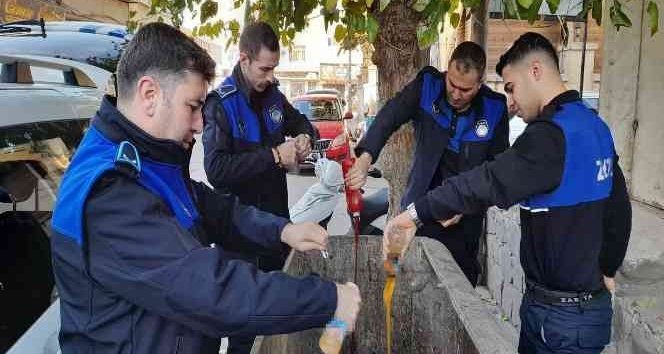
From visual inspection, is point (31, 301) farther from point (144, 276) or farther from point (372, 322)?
point (372, 322)

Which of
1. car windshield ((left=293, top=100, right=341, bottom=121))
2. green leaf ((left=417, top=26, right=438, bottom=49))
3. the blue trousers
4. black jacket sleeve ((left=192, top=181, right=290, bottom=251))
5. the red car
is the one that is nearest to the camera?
black jacket sleeve ((left=192, top=181, right=290, bottom=251))

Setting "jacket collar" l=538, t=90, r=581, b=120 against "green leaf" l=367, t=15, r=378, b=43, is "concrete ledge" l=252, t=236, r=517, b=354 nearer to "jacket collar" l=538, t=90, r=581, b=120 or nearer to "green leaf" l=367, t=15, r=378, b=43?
"jacket collar" l=538, t=90, r=581, b=120

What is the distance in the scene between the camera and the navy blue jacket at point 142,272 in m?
1.31

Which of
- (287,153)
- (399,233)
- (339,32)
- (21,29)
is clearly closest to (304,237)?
(399,233)

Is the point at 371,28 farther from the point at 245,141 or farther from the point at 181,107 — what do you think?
the point at 181,107

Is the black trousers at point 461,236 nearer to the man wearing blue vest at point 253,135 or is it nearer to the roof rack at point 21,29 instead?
the man wearing blue vest at point 253,135

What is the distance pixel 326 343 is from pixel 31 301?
126cm

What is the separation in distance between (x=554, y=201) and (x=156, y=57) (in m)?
1.51

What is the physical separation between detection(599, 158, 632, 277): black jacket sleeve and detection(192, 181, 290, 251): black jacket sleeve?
1340mm

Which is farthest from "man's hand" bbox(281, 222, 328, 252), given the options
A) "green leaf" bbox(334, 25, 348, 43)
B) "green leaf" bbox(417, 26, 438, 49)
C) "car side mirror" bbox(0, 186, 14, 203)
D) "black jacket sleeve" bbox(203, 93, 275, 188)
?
"green leaf" bbox(334, 25, 348, 43)

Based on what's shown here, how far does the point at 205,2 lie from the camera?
3438 mm

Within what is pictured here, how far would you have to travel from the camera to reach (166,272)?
1.31 m

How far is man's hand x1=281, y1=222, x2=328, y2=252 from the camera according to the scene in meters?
2.06

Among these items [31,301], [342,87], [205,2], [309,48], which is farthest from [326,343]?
[309,48]
